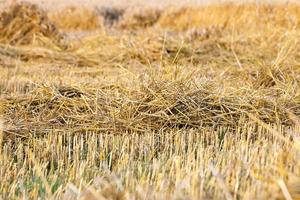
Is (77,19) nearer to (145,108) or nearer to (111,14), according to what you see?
(111,14)

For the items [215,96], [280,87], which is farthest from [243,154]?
[280,87]

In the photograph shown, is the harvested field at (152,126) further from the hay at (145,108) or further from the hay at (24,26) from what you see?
the hay at (24,26)

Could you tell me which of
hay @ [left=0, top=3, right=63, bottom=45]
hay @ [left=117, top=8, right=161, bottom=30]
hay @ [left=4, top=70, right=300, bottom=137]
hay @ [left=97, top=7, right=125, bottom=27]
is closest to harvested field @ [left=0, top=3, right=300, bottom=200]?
hay @ [left=4, top=70, right=300, bottom=137]

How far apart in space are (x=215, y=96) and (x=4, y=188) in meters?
1.99

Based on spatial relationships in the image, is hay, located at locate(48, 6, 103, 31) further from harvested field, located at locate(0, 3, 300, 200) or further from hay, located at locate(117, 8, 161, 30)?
harvested field, located at locate(0, 3, 300, 200)

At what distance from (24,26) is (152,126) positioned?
5.81 m

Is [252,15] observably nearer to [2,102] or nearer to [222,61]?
[222,61]

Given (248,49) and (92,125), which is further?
(248,49)

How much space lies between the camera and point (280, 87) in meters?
5.21

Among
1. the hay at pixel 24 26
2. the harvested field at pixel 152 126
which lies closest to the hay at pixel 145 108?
the harvested field at pixel 152 126

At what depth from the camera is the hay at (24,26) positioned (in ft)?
31.6

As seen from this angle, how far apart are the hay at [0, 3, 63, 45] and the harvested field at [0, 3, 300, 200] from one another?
125 cm

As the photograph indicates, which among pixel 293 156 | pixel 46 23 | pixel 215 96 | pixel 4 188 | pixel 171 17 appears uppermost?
pixel 171 17

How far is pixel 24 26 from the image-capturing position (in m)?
9.77
